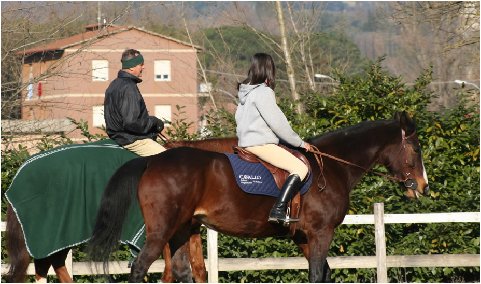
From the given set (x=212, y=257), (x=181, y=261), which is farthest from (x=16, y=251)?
(x=212, y=257)

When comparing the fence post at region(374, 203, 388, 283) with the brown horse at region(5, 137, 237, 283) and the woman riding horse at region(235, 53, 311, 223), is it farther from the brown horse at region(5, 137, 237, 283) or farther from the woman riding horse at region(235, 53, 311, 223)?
the woman riding horse at region(235, 53, 311, 223)

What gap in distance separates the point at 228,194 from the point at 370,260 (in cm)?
377

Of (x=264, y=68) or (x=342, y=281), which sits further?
(x=342, y=281)

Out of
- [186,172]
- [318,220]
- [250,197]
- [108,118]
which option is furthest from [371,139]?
[108,118]

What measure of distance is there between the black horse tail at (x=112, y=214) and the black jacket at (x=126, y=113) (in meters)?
0.96

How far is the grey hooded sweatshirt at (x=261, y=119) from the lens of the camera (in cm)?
605

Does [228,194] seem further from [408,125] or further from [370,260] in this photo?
[370,260]

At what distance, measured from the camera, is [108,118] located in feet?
21.9

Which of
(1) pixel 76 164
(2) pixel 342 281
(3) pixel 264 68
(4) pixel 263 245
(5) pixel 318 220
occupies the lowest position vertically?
(2) pixel 342 281

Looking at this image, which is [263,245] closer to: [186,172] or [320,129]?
[320,129]

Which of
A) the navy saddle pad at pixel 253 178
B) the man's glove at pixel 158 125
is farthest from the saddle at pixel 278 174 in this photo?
the man's glove at pixel 158 125

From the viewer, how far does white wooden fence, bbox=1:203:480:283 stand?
8500 mm

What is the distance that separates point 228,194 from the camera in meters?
5.84

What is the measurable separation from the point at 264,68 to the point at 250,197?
131cm
